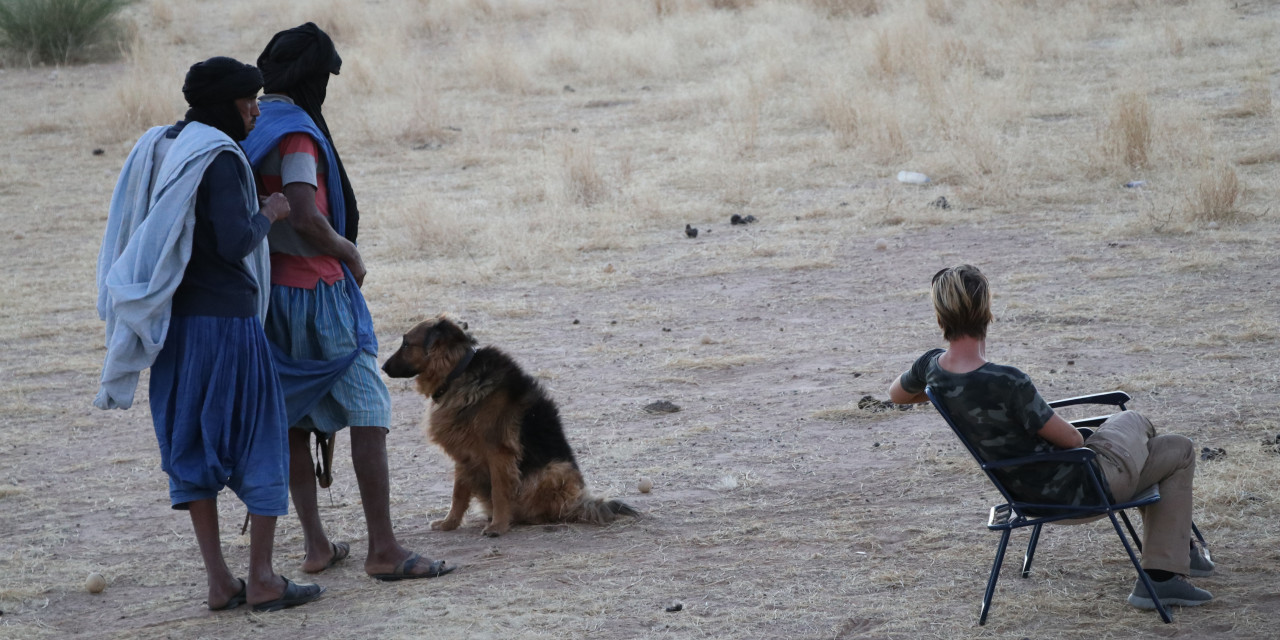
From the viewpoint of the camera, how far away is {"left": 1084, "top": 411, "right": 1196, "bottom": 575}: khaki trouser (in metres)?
3.79

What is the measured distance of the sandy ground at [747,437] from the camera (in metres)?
4.17

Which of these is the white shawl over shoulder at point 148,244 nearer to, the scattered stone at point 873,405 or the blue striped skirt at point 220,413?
the blue striped skirt at point 220,413

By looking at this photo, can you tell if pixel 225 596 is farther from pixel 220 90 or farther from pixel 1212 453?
pixel 1212 453

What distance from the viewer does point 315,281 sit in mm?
4332

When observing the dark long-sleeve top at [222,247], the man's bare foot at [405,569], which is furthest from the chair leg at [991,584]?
the dark long-sleeve top at [222,247]

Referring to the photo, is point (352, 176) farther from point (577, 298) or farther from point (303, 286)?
point (303, 286)

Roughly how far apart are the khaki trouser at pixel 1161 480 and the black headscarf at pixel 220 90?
119 inches

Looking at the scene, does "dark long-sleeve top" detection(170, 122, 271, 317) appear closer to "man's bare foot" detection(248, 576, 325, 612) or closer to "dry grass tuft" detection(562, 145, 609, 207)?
"man's bare foot" detection(248, 576, 325, 612)

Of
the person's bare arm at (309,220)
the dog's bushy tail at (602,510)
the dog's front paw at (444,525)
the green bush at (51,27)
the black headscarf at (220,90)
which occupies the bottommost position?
the dog's front paw at (444,525)

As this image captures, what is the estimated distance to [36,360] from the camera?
842 cm

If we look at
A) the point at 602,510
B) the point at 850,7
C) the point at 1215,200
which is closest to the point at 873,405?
the point at 602,510

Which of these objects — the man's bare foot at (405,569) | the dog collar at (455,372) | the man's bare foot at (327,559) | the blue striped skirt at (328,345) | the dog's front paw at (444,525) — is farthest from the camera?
the dog's front paw at (444,525)

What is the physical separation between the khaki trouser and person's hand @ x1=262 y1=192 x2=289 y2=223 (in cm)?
279

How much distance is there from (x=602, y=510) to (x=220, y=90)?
2.35 meters
